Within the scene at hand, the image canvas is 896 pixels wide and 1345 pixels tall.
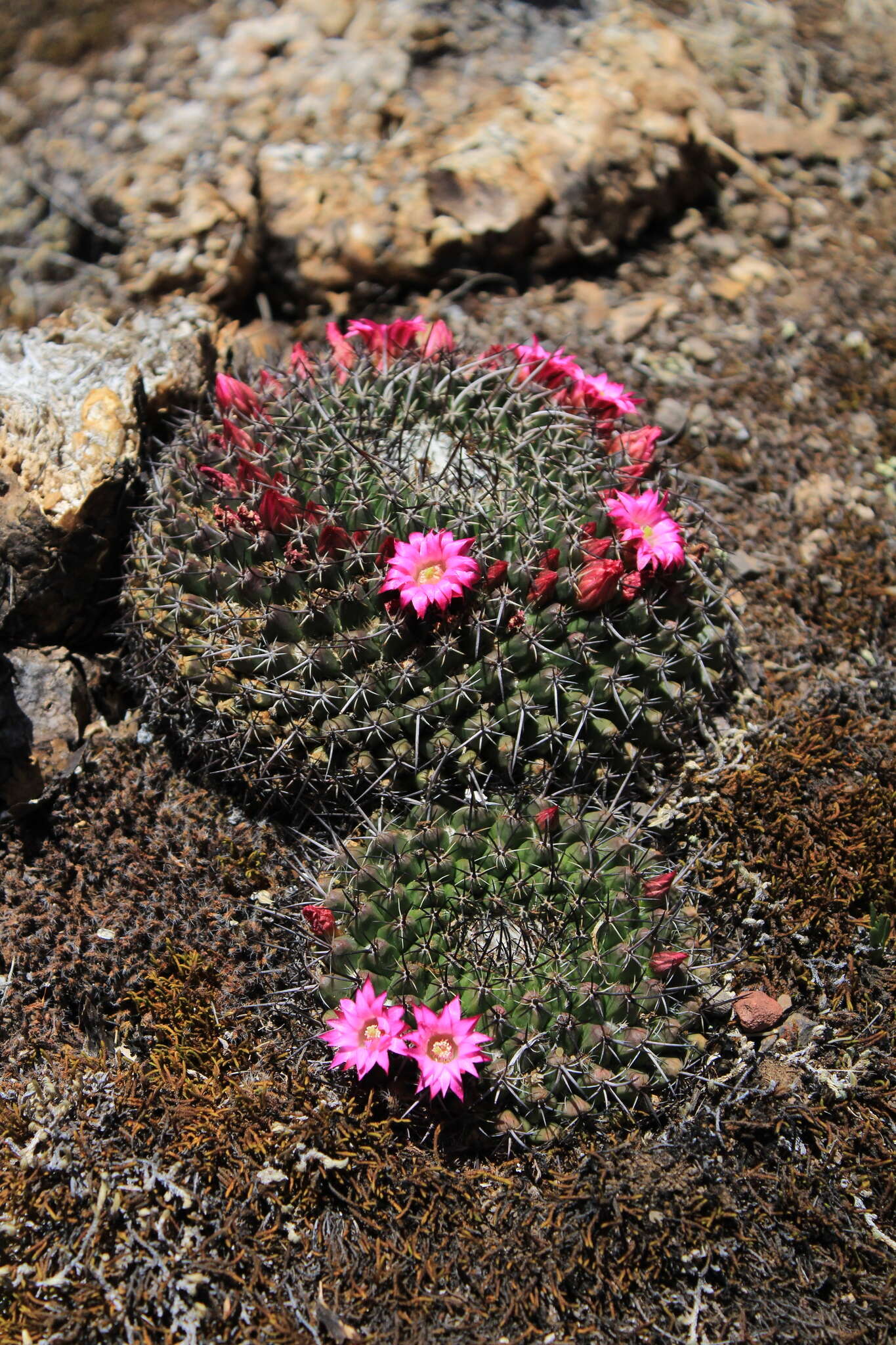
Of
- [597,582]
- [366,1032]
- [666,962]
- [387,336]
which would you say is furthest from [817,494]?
[366,1032]

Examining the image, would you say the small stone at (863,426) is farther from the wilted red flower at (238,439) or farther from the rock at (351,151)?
the wilted red flower at (238,439)

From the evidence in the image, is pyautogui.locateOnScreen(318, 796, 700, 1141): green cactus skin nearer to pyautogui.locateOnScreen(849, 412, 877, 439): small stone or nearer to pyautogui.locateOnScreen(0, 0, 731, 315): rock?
pyautogui.locateOnScreen(849, 412, 877, 439): small stone

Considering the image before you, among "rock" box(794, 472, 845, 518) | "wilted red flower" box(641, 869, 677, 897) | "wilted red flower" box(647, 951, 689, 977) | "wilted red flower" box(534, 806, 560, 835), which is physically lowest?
"wilted red flower" box(647, 951, 689, 977)

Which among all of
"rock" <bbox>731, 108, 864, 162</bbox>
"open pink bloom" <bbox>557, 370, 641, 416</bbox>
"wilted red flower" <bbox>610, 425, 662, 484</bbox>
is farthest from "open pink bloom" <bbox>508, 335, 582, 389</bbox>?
"rock" <bbox>731, 108, 864, 162</bbox>

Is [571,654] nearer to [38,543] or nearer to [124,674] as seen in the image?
[124,674]

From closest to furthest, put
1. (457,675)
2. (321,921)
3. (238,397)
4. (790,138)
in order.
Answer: (321,921), (457,675), (238,397), (790,138)

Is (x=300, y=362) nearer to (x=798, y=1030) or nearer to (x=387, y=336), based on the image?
(x=387, y=336)
